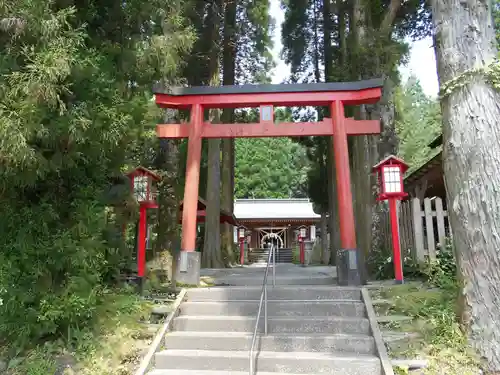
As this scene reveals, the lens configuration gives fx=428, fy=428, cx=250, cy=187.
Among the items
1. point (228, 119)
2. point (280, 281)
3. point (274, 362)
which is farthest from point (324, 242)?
point (274, 362)

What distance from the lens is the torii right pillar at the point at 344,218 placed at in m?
6.16

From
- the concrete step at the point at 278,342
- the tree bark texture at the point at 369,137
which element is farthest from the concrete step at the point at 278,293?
the tree bark texture at the point at 369,137

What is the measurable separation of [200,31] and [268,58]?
353cm

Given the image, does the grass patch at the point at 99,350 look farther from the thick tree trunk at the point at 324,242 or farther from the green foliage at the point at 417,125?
the green foliage at the point at 417,125

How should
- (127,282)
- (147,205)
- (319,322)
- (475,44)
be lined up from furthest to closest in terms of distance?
1. (147,205)
2. (127,282)
3. (319,322)
4. (475,44)

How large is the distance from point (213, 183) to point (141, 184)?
6.11m

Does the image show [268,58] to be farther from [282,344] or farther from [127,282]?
[282,344]

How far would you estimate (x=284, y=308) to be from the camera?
5.21m

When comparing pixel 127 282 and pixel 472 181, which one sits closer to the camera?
pixel 472 181

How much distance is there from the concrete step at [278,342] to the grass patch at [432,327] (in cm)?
38

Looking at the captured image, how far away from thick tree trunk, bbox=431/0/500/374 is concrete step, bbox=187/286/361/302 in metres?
1.63

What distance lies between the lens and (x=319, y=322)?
4.84 meters

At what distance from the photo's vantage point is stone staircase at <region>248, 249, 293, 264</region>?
79.5 feet

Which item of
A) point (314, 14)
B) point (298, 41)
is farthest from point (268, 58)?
point (314, 14)
